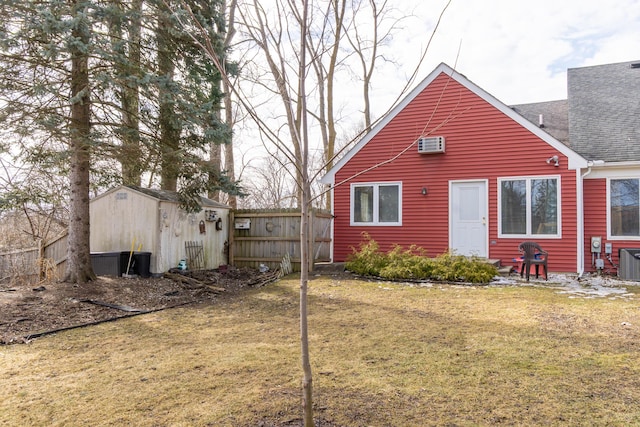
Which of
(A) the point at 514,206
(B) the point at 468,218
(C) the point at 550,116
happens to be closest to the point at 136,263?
(B) the point at 468,218

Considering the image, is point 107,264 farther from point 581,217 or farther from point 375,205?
point 581,217

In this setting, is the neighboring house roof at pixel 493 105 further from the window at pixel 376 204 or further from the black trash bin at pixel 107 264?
the black trash bin at pixel 107 264

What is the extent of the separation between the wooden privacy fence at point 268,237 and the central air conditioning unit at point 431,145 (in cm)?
314

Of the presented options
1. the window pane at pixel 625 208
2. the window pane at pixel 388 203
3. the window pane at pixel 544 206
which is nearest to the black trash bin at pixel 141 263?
the window pane at pixel 388 203

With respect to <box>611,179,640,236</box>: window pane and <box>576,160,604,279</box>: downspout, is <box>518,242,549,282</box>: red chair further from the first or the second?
<box>611,179,640,236</box>: window pane

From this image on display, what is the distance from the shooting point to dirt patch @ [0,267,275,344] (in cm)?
545

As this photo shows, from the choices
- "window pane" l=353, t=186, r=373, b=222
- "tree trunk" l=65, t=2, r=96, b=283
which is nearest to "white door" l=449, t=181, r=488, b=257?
"window pane" l=353, t=186, r=373, b=222

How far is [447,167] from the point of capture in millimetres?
11102

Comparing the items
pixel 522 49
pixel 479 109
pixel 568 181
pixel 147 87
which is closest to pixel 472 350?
pixel 147 87

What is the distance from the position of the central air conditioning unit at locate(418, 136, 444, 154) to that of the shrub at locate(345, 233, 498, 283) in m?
2.80

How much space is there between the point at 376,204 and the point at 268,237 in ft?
10.2

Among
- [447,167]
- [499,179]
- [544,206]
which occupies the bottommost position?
[544,206]

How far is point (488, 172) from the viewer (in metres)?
10.7

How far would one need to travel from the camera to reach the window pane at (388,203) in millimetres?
11664
